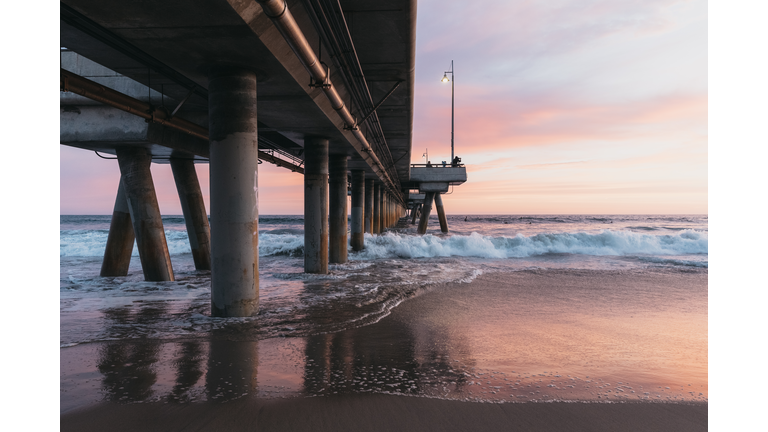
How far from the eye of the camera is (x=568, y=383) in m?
4.22

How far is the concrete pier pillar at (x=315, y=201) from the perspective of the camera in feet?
42.5

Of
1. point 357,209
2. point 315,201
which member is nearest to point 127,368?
point 315,201

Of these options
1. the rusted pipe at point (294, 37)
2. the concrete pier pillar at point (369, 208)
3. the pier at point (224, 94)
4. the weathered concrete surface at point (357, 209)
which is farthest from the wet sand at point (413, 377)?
the concrete pier pillar at point (369, 208)

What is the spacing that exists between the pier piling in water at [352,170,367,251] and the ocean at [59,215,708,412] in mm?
9306

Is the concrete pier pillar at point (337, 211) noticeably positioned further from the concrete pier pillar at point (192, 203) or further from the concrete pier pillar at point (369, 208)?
the concrete pier pillar at point (369, 208)

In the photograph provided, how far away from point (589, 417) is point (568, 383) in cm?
73

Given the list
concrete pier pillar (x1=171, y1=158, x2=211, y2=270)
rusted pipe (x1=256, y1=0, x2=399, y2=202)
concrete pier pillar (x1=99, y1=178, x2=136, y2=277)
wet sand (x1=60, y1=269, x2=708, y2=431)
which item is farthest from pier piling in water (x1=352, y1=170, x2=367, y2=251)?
wet sand (x1=60, y1=269, x2=708, y2=431)

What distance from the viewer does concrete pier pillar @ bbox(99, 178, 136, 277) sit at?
12570mm

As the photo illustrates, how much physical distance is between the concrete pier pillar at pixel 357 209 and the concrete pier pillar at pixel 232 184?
1473 cm

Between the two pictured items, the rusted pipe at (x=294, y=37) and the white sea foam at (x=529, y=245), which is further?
the white sea foam at (x=529, y=245)

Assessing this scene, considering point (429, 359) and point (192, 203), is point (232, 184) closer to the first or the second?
point (429, 359)

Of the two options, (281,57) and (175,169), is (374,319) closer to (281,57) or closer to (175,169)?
(281,57)

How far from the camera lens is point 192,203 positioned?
46.5 feet

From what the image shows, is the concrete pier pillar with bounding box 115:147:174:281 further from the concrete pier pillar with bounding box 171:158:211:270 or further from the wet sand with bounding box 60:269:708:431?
the wet sand with bounding box 60:269:708:431
